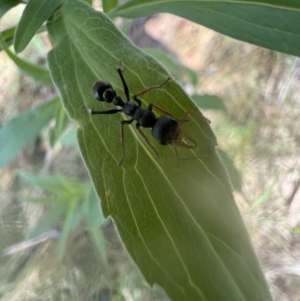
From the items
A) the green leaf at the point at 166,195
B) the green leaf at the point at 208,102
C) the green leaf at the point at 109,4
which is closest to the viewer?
the green leaf at the point at 166,195

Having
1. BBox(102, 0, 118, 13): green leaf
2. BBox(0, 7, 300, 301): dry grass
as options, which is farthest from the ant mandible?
BBox(0, 7, 300, 301): dry grass

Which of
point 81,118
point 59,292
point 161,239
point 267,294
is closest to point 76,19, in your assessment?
point 81,118

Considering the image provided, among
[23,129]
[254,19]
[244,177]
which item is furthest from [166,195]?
[244,177]

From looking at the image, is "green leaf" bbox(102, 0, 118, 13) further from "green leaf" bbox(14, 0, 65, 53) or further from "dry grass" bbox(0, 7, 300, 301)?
"dry grass" bbox(0, 7, 300, 301)

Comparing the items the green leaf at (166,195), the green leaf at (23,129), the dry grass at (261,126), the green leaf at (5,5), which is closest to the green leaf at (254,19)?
the green leaf at (166,195)

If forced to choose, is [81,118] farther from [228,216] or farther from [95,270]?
[95,270]

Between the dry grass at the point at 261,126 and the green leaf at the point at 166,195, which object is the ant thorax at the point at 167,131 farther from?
the dry grass at the point at 261,126
